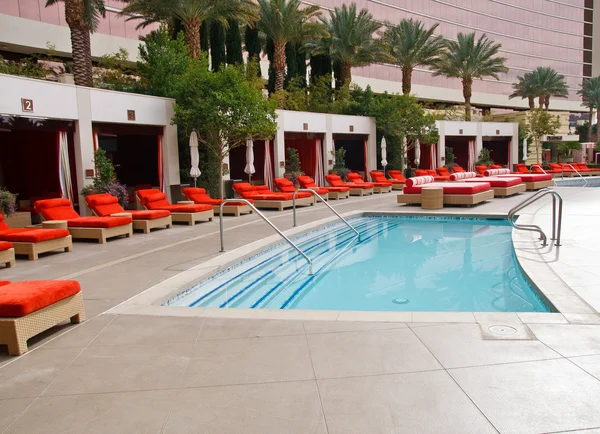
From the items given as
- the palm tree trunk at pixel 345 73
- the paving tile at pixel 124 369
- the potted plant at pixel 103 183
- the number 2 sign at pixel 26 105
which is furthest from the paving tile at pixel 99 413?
the palm tree trunk at pixel 345 73

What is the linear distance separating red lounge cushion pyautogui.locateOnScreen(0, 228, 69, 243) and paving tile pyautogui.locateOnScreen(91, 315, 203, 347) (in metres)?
4.47

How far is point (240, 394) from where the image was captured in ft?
10.8

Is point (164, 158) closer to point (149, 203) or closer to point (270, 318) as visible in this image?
point (149, 203)

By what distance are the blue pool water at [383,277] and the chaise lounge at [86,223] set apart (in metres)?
3.54

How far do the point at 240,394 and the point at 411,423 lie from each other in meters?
1.09

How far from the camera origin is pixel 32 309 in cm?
430

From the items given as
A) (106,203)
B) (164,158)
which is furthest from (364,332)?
(164,158)

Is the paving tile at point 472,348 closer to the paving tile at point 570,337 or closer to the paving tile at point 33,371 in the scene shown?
the paving tile at point 570,337

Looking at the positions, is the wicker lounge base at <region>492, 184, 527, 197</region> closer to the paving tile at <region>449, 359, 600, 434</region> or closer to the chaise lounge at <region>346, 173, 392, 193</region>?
the chaise lounge at <region>346, 173, 392, 193</region>

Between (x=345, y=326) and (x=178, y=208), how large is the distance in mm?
9237

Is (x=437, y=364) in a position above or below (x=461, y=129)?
below

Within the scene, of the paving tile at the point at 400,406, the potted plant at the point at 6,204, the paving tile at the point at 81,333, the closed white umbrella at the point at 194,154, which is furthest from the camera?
the closed white umbrella at the point at 194,154

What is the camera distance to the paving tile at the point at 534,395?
9.30 feet

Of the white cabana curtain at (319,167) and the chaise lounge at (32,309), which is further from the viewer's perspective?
the white cabana curtain at (319,167)
